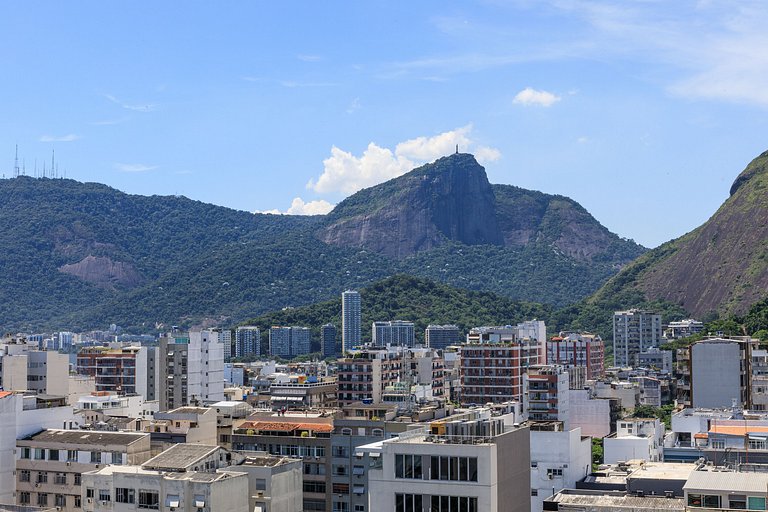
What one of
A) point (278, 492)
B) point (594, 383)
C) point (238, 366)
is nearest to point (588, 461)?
point (278, 492)

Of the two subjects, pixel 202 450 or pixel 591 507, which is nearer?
pixel 591 507

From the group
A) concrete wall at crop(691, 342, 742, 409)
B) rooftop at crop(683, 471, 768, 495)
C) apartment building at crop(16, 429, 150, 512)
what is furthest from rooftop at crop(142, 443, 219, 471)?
concrete wall at crop(691, 342, 742, 409)

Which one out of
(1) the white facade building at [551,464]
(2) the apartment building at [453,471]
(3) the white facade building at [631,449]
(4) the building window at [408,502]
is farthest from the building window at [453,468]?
(3) the white facade building at [631,449]

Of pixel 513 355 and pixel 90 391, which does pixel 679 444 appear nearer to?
pixel 513 355

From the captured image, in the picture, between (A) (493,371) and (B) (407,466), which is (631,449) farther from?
(A) (493,371)

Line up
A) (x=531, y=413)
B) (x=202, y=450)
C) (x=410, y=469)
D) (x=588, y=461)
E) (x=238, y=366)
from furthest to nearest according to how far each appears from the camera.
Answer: (x=238, y=366) < (x=531, y=413) < (x=588, y=461) < (x=202, y=450) < (x=410, y=469)

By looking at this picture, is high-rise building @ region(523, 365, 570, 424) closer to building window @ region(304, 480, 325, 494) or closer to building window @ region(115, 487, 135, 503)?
building window @ region(304, 480, 325, 494)

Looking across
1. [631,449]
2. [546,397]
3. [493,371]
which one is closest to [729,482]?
[631,449]
